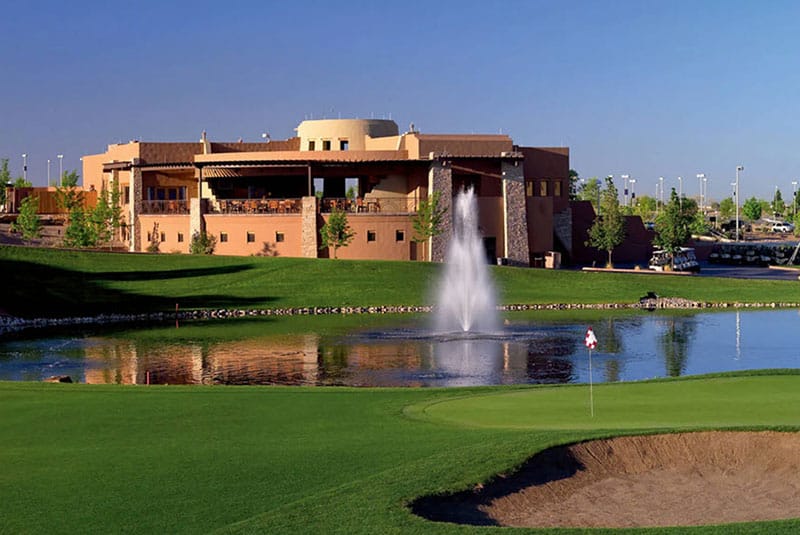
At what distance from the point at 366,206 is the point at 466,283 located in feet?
40.3

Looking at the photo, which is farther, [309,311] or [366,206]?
[366,206]

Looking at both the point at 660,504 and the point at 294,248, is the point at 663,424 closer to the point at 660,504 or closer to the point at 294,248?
the point at 660,504

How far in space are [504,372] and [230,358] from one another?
32.8 ft

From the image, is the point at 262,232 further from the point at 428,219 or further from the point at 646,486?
the point at 646,486

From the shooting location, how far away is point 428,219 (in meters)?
73.6

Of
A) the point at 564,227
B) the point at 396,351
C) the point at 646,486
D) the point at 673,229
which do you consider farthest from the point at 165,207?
the point at 646,486

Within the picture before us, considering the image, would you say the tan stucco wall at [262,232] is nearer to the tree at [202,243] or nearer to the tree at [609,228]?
the tree at [202,243]

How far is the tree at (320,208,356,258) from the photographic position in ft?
237

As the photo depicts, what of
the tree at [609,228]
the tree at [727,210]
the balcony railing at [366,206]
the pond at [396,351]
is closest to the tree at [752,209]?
the tree at [727,210]

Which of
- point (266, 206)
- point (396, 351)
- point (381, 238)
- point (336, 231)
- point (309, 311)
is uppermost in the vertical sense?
point (266, 206)

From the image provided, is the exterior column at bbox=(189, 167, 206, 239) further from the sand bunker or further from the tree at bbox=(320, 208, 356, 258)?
the sand bunker

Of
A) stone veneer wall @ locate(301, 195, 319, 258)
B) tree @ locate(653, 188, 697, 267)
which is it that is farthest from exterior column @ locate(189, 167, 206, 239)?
tree @ locate(653, 188, 697, 267)

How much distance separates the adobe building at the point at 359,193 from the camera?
7538 cm

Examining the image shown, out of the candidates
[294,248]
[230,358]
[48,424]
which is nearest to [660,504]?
[48,424]
